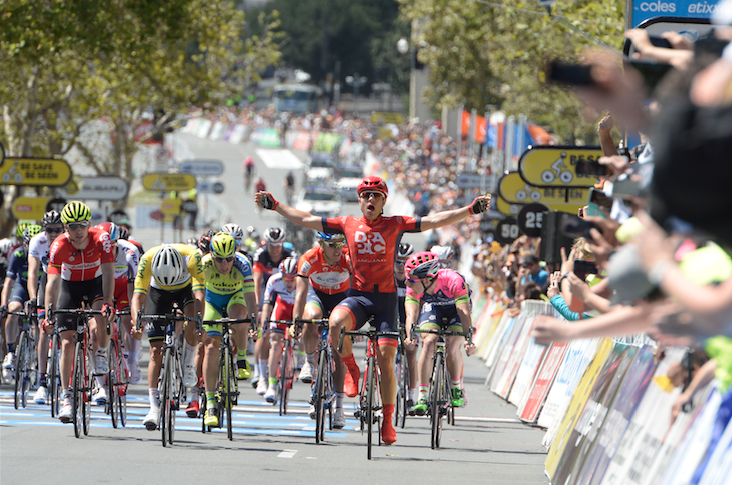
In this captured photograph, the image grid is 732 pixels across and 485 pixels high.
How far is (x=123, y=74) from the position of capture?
1253 inches

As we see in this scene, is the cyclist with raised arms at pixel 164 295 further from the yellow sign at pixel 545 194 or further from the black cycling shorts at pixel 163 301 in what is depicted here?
the yellow sign at pixel 545 194

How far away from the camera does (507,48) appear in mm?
40312

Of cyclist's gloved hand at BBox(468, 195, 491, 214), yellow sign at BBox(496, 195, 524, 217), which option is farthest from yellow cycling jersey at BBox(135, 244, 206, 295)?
yellow sign at BBox(496, 195, 524, 217)

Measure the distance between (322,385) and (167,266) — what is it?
183 centimetres

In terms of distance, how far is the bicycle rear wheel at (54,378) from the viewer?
446 inches

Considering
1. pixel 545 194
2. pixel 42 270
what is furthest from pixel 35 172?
pixel 42 270

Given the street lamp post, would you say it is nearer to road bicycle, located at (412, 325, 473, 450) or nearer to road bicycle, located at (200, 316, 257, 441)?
road bicycle, located at (412, 325, 473, 450)

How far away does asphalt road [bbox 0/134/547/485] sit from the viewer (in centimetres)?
877

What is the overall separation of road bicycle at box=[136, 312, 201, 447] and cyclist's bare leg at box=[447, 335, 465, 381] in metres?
2.42

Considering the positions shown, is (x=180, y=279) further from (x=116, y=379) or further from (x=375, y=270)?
(x=375, y=270)

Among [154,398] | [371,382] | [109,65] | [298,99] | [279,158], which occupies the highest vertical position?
[298,99]

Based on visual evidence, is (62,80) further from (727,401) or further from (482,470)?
(727,401)

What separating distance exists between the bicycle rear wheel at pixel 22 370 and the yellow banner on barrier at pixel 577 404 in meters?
6.42

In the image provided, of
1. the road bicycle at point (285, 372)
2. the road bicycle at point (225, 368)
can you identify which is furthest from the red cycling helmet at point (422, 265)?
the road bicycle at point (285, 372)
